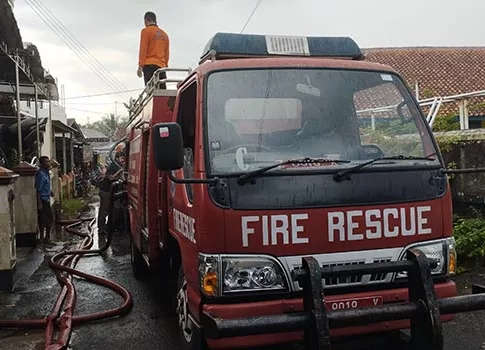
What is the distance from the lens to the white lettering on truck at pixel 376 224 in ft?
10.0

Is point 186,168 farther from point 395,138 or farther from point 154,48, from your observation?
point 154,48

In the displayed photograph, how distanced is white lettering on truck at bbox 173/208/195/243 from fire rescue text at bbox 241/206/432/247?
1.50ft

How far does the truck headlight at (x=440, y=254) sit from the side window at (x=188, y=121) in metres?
1.53

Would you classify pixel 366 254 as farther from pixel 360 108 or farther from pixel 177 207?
pixel 177 207

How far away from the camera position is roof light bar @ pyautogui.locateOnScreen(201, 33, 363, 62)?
13.8ft

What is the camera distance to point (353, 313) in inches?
108

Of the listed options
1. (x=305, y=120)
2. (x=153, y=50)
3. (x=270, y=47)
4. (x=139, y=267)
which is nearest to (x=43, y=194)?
(x=139, y=267)

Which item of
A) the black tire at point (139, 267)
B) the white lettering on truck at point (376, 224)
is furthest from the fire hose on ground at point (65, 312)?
the white lettering on truck at point (376, 224)

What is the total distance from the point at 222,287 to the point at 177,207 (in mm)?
1065

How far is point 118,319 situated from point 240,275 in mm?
2951

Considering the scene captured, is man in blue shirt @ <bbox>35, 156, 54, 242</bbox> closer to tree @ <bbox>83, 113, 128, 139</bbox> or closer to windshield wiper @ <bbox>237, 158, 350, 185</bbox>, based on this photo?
windshield wiper @ <bbox>237, 158, 350, 185</bbox>

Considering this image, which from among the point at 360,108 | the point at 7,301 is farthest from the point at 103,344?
the point at 360,108

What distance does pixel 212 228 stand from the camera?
2.97 m

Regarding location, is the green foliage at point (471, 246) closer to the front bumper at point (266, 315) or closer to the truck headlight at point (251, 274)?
the front bumper at point (266, 315)
